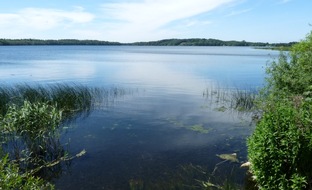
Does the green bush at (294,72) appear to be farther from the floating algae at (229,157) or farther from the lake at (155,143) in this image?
the floating algae at (229,157)

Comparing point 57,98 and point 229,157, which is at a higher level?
point 57,98

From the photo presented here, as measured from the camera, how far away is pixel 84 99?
22406mm

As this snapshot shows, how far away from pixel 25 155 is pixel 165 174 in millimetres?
5583

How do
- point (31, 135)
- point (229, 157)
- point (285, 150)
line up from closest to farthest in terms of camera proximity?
point (285, 150)
point (31, 135)
point (229, 157)

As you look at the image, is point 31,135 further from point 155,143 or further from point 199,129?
point 199,129

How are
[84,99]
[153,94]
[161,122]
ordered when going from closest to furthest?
[161,122] < [84,99] < [153,94]

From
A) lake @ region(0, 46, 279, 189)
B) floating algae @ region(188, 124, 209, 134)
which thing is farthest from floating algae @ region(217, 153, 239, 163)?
floating algae @ region(188, 124, 209, 134)

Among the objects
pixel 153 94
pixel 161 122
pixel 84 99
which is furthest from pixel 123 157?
pixel 153 94

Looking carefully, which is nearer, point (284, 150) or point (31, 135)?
point (284, 150)

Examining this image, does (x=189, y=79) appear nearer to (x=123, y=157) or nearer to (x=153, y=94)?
(x=153, y=94)

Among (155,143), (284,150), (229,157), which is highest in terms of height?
(284,150)

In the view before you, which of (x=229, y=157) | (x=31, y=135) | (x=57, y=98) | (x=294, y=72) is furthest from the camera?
(x=57, y=98)

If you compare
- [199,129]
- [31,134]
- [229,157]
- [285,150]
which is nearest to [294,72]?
[229,157]

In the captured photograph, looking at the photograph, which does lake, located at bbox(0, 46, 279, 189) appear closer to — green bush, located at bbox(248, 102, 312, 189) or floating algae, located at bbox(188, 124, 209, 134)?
floating algae, located at bbox(188, 124, 209, 134)
